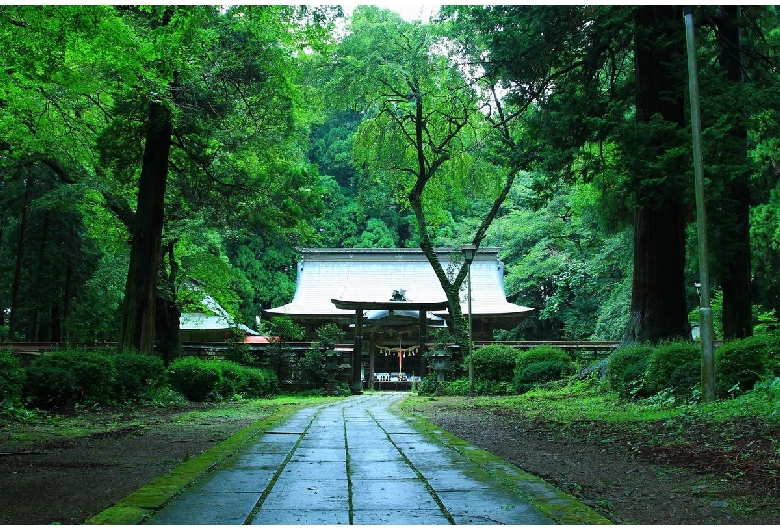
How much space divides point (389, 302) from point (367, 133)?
19.1 feet

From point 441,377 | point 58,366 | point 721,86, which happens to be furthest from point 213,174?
point 721,86

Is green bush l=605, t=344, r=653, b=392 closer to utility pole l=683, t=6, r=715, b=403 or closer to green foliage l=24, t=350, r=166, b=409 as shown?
utility pole l=683, t=6, r=715, b=403

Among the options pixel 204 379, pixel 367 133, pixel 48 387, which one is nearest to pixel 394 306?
pixel 367 133

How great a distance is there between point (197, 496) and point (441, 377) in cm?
1469

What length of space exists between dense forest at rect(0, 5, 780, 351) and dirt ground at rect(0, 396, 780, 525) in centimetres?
440

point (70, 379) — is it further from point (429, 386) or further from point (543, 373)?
point (429, 386)

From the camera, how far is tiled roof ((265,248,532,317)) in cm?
2828

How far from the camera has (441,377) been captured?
1756cm

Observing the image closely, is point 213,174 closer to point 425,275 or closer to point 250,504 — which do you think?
point 250,504

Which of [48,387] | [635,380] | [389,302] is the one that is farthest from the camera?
[389,302]

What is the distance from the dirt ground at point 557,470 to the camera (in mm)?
3094

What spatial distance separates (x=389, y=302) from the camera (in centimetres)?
2277

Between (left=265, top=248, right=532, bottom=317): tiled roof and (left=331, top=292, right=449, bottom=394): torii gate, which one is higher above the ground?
(left=265, top=248, right=532, bottom=317): tiled roof

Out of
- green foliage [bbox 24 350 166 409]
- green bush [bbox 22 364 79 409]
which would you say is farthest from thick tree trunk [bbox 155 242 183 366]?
green bush [bbox 22 364 79 409]
